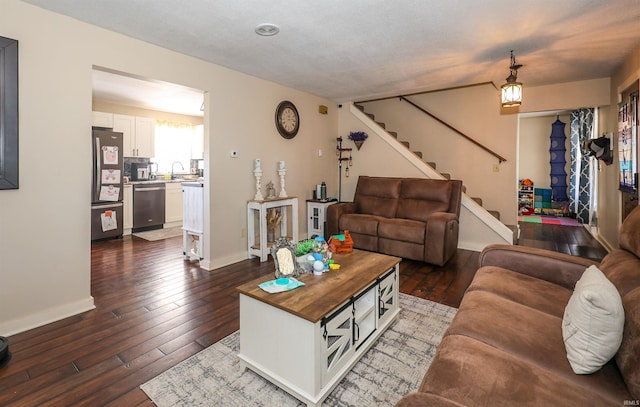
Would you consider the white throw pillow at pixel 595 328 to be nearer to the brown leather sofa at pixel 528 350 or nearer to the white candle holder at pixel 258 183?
the brown leather sofa at pixel 528 350

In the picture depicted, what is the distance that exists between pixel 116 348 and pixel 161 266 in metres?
1.77

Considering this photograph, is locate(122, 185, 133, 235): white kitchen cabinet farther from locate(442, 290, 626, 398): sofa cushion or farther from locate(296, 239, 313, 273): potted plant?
locate(442, 290, 626, 398): sofa cushion

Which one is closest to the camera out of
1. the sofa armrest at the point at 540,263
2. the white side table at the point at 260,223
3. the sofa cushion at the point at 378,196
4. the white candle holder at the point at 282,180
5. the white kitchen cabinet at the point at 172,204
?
the sofa armrest at the point at 540,263

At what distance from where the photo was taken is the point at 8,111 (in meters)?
2.12

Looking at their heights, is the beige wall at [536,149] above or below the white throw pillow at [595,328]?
above

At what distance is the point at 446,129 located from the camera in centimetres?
514

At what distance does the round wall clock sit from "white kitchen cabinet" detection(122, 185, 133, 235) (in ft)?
9.81

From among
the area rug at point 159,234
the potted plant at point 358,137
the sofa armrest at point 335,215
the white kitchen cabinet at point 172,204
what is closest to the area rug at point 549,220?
the potted plant at point 358,137

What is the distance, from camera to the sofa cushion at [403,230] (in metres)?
3.75

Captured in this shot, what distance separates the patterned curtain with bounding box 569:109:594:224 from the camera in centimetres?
612

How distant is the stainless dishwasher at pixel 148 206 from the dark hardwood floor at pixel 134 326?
137 centimetres

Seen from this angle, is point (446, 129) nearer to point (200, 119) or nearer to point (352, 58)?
point (352, 58)

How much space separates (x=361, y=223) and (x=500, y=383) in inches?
126

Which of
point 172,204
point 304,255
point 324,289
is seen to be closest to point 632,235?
point 324,289
